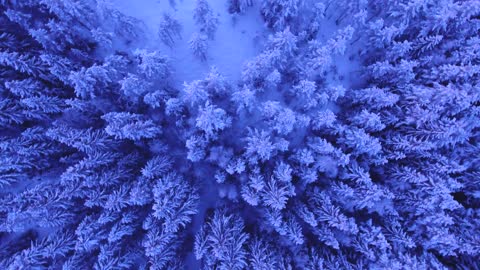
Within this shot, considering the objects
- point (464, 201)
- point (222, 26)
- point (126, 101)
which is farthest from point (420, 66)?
point (126, 101)

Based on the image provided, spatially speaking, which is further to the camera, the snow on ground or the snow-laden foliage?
the snow on ground

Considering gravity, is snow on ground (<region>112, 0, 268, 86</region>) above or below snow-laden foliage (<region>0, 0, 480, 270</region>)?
above

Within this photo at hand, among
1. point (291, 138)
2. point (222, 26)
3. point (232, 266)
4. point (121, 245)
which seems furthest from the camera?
point (222, 26)

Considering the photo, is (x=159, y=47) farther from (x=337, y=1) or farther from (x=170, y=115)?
(x=337, y=1)

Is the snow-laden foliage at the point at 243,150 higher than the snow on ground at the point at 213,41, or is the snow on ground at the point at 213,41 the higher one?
the snow on ground at the point at 213,41

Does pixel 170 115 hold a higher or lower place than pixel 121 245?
higher

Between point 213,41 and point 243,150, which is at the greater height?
point 213,41

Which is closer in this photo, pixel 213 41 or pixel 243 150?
pixel 243 150

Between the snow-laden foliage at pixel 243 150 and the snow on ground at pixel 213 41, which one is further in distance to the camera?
the snow on ground at pixel 213 41
